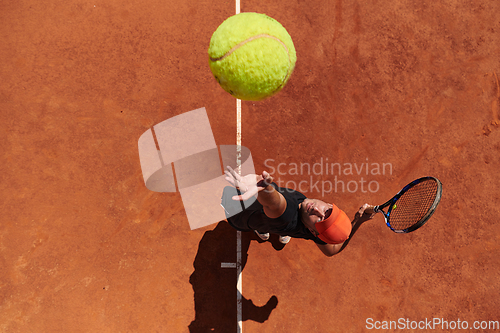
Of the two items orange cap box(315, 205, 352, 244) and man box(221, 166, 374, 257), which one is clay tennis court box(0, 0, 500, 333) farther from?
orange cap box(315, 205, 352, 244)

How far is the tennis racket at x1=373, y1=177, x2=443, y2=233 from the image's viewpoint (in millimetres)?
3396

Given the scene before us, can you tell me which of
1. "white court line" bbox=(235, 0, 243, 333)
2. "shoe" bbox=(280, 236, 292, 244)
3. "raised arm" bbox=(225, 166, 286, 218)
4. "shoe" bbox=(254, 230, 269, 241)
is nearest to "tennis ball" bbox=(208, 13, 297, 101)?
"raised arm" bbox=(225, 166, 286, 218)

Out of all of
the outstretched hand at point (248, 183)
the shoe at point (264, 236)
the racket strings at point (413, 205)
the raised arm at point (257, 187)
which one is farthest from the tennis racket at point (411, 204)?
the outstretched hand at point (248, 183)

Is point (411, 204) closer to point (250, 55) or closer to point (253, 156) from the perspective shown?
point (253, 156)

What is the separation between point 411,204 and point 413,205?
0.04 meters

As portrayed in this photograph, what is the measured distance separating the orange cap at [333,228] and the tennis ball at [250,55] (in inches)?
66.4

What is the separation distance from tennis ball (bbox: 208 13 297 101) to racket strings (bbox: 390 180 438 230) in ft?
8.32

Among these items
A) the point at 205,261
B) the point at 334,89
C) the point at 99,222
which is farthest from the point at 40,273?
the point at 334,89

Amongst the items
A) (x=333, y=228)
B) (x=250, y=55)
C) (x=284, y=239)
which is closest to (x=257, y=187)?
(x=333, y=228)

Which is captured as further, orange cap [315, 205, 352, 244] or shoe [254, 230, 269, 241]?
shoe [254, 230, 269, 241]

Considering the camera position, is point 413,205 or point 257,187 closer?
point 257,187

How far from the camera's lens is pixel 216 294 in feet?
14.0

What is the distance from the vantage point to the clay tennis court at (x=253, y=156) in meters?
4.25

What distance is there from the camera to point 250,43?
2574 mm
